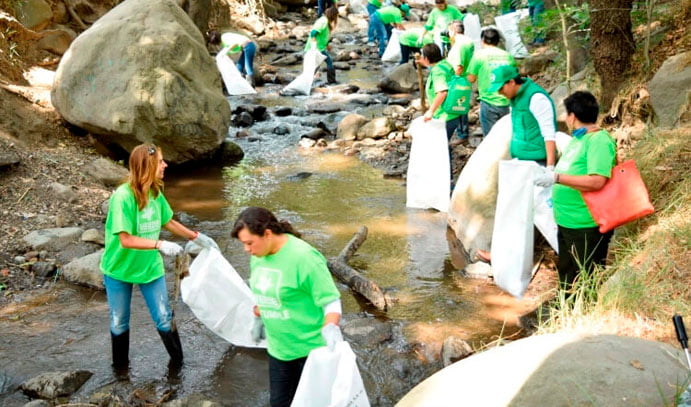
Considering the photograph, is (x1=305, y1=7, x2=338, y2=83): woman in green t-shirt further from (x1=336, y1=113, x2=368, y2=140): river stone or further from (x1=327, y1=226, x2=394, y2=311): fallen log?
(x1=327, y1=226, x2=394, y2=311): fallen log

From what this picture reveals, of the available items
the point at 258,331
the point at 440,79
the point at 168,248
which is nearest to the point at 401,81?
the point at 440,79

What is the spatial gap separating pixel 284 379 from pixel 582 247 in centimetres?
218

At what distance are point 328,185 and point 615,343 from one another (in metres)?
5.76

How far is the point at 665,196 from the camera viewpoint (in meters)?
5.27

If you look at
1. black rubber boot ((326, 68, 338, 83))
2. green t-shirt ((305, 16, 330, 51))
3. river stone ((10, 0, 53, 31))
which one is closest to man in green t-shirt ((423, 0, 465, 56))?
green t-shirt ((305, 16, 330, 51))

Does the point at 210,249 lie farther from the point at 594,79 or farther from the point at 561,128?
the point at 594,79

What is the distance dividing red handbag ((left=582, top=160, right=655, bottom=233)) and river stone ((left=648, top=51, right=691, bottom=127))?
2.04m

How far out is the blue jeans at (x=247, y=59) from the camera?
1334 cm

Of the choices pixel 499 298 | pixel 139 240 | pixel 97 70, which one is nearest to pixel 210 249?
pixel 139 240

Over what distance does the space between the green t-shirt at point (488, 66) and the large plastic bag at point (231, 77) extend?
570 cm

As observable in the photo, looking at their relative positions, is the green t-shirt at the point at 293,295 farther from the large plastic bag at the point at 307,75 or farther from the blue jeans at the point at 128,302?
the large plastic bag at the point at 307,75

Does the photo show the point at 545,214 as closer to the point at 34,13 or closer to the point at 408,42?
the point at 34,13

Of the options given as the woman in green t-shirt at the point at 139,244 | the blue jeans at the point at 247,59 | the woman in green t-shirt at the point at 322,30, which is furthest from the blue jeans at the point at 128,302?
the blue jeans at the point at 247,59

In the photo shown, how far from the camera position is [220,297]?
15.0ft
